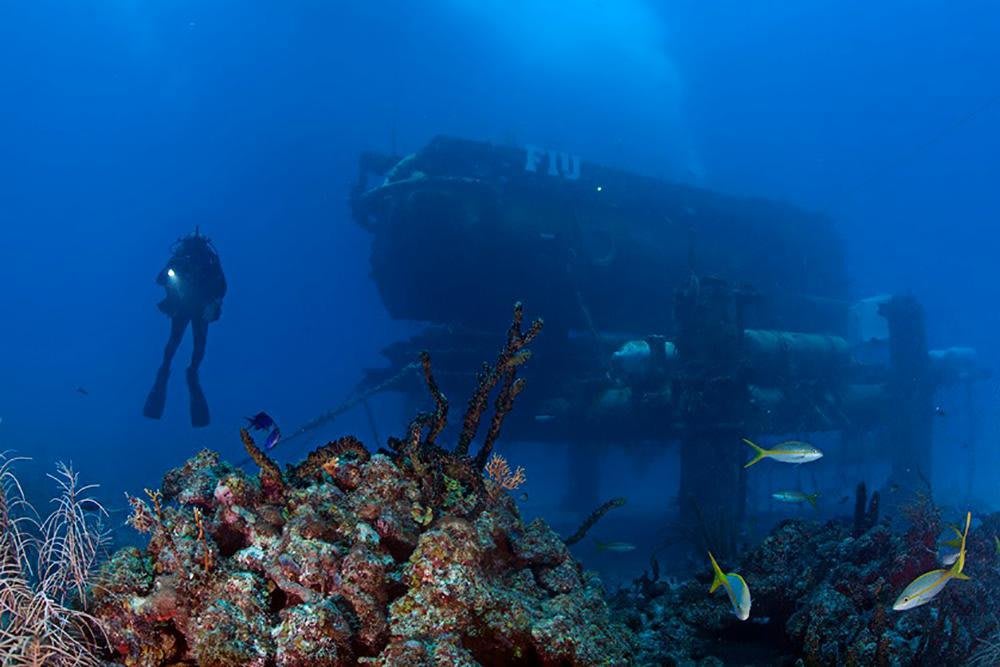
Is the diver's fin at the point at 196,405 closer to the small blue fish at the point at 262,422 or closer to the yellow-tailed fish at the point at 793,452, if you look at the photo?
the small blue fish at the point at 262,422

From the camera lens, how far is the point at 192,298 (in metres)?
13.0

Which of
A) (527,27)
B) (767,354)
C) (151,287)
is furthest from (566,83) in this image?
(151,287)

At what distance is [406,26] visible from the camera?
84.7 metres

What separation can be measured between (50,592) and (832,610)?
5087mm

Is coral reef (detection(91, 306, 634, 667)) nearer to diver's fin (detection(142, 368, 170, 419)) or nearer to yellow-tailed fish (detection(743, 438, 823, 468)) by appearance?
yellow-tailed fish (detection(743, 438, 823, 468))

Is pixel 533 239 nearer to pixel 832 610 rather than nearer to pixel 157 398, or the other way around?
pixel 157 398

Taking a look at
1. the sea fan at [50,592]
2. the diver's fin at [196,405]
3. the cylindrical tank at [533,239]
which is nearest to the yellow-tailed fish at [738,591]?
the sea fan at [50,592]

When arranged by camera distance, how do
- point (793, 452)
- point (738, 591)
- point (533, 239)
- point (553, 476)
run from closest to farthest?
point (738, 591), point (793, 452), point (533, 239), point (553, 476)

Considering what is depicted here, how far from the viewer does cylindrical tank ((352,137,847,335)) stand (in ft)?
49.0

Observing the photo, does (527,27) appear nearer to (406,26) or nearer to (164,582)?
(406,26)

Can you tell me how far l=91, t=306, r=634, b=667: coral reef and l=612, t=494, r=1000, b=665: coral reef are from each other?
1.39m

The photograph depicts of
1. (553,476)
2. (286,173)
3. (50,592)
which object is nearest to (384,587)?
(50,592)

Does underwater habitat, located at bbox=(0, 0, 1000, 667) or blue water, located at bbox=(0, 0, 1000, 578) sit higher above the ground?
blue water, located at bbox=(0, 0, 1000, 578)

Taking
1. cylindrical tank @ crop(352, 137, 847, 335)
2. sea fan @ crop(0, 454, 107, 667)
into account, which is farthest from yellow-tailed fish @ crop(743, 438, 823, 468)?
cylindrical tank @ crop(352, 137, 847, 335)
